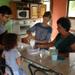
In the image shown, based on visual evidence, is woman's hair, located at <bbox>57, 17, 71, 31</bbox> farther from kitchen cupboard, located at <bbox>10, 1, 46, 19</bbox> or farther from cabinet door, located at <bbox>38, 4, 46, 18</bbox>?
cabinet door, located at <bbox>38, 4, 46, 18</bbox>

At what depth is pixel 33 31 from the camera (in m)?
3.52

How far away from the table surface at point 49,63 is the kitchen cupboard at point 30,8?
2.78 m

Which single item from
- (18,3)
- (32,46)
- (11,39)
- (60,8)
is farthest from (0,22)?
(60,8)

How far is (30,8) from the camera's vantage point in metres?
5.62

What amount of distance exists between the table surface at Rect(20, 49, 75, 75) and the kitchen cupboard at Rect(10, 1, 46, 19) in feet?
9.11

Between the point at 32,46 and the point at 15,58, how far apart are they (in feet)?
2.12

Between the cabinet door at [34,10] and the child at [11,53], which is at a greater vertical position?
the cabinet door at [34,10]

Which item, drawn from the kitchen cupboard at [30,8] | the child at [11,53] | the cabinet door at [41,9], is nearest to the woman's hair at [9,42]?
the child at [11,53]

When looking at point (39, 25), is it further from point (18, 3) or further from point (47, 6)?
point (47, 6)

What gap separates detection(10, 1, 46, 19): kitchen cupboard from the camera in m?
5.38

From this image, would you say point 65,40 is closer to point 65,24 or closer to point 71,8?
point 65,24

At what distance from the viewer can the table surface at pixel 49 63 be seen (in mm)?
2074

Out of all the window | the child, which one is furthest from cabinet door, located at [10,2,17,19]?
the child

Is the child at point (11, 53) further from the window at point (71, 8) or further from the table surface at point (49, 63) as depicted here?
the window at point (71, 8)
